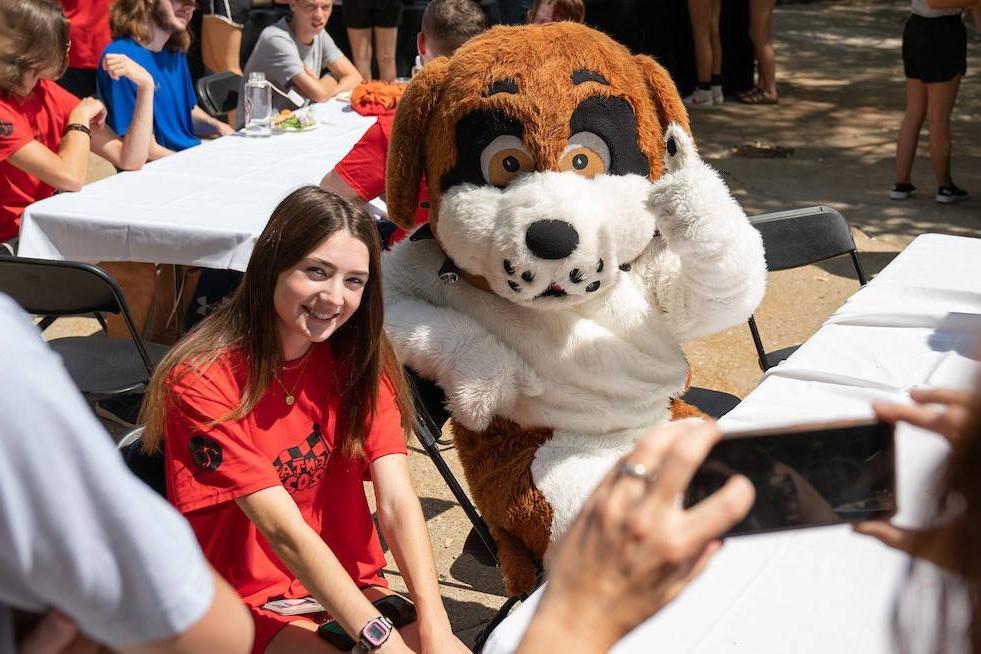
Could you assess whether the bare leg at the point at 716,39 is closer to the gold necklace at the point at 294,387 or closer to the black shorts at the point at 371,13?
the black shorts at the point at 371,13

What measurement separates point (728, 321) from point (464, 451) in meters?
0.75

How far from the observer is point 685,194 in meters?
2.38

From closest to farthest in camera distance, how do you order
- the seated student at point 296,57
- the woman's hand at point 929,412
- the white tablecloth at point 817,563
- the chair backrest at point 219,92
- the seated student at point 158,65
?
1. the woman's hand at point 929,412
2. the white tablecloth at point 817,563
3. the seated student at point 158,65
4. the seated student at point 296,57
5. the chair backrest at point 219,92

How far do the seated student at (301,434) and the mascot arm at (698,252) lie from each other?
69 centimetres

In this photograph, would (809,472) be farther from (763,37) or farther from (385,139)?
(763,37)

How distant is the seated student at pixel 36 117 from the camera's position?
12.5ft

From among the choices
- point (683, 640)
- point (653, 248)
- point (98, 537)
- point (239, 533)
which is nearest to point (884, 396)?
point (653, 248)

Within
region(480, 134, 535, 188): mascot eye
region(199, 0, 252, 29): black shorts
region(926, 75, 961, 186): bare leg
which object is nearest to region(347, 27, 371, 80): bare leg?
region(199, 0, 252, 29): black shorts

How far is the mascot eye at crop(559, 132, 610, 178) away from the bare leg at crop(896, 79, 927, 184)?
4867 millimetres

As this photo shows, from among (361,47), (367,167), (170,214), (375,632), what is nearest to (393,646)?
(375,632)

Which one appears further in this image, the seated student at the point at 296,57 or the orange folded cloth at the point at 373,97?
the seated student at the point at 296,57

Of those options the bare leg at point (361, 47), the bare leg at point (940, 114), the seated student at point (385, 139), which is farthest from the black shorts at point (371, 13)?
the seated student at point (385, 139)

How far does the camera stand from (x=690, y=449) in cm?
98

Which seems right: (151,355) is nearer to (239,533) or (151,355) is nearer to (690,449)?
(239,533)
